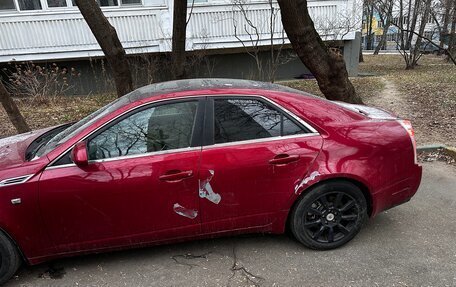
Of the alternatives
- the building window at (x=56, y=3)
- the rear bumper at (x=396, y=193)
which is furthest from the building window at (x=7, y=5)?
the rear bumper at (x=396, y=193)

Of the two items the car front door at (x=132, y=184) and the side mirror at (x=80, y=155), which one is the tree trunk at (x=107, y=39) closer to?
the car front door at (x=132, y=184)

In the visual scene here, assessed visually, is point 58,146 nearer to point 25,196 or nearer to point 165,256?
point 25,196

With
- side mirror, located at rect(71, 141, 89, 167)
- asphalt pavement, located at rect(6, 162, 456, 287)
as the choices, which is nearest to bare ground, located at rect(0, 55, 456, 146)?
asphalt pavement, located at rect(6, 162, 456, 287)

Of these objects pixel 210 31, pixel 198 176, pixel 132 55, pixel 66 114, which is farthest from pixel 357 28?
pixel 198 176

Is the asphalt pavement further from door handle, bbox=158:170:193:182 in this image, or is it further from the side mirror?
the side mirror

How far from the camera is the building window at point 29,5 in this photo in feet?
34.4

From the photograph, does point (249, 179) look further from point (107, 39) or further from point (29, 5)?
point (29, 5)

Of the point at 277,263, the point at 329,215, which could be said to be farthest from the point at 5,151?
the point at 329,215

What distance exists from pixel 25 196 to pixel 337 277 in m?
2.41

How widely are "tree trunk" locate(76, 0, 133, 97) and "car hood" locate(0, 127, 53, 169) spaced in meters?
3.11

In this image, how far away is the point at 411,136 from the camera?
2998mm

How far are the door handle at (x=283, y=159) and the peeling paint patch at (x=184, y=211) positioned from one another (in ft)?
2.40

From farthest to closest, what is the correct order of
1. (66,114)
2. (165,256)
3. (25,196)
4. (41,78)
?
1. (41,78)
2. (66,114)
3. (165,256)
4. (25,196)

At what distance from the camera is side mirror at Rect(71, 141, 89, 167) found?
7.92ft
